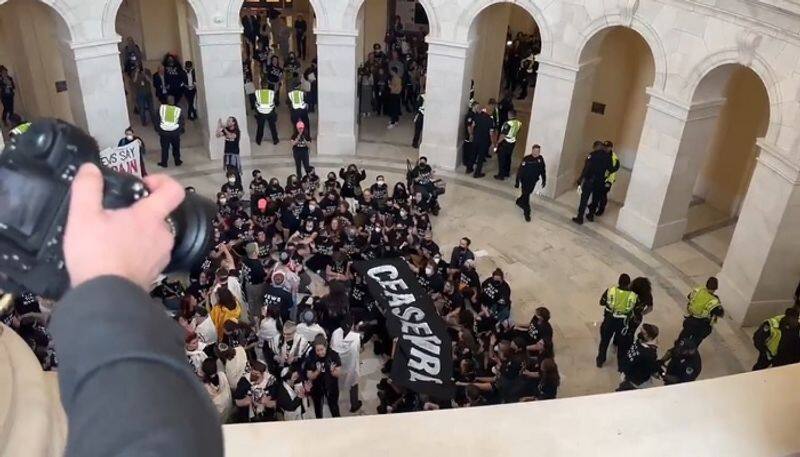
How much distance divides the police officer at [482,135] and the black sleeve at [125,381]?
14.4 metres

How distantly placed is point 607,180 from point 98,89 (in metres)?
10.0

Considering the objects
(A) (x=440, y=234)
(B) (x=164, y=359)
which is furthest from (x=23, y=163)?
(A) (x=440, y=234)

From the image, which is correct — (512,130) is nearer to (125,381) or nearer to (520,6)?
(520,6)

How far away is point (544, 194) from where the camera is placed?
1570 cm

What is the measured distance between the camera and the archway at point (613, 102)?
48.9 feet

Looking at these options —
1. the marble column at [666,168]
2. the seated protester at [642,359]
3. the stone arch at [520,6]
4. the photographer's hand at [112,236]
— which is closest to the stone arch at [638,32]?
the marble column at [666,168]

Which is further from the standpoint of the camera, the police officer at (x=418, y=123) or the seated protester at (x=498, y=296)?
the police officer at (x=418, y=123)

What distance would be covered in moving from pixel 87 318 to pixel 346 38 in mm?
14595

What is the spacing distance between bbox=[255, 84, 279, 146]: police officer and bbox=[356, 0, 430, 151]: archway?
7.47ft

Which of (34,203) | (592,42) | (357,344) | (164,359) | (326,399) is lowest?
(326,399)

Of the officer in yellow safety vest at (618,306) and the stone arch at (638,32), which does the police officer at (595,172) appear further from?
the officer in yellow safety vest at (618,306)

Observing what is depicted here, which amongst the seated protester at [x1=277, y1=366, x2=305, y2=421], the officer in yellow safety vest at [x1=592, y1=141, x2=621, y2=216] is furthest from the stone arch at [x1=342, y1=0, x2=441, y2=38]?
the seated protester at [x1=277, y1=366, x2=305, y2=421]

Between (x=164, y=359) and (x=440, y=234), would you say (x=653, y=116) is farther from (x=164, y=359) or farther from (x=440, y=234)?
(x=164, y=359)

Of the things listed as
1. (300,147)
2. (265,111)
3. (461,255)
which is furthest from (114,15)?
(461,255)
